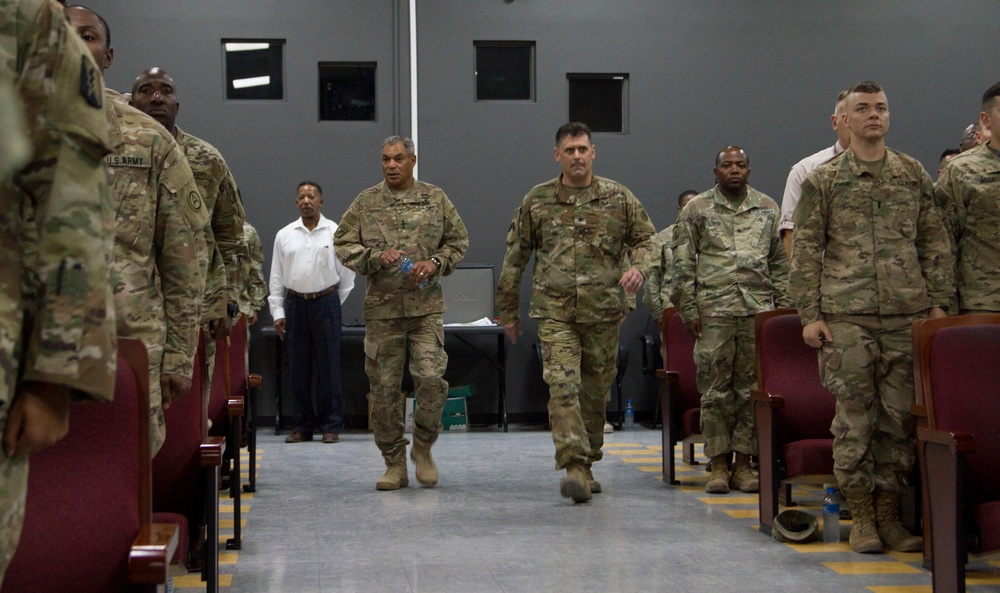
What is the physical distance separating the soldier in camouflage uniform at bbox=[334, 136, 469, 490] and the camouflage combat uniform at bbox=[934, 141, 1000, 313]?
8.70 ft

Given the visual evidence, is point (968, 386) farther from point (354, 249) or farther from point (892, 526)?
point (354, 249)

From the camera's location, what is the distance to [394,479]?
19.5ft

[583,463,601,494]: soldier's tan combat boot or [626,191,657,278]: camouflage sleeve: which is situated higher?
[626,191,657,278]: camouflage sleeve

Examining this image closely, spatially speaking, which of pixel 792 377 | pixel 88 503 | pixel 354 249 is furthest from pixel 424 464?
pixel 88 503

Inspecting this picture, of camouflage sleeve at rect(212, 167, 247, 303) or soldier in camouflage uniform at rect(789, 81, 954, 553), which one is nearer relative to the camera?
soldier in camouflage uniform at rect(789, 81, 954, 553)

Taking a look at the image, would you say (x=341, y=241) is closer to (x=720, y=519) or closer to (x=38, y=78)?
(x=720, y=519)

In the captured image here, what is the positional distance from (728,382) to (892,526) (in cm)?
157

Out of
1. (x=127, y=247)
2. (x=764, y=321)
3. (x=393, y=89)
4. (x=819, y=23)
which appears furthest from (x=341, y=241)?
(x=819, y=23)

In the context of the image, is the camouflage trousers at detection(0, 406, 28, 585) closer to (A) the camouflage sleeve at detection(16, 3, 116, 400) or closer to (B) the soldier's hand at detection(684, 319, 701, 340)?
(A) the camouflage sleeve at detection(16, 3, 116, 400)

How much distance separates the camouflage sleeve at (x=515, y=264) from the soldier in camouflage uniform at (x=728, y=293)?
33.0 inches

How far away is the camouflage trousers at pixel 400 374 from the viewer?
5.90 metres

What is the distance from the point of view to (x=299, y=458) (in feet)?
24.1

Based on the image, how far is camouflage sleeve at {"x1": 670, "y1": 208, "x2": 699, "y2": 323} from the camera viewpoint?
5.82 m

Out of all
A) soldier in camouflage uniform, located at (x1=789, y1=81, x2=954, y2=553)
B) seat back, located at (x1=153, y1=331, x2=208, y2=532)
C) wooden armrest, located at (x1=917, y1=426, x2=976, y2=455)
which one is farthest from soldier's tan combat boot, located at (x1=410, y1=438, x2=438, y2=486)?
wooden armrest, located at (x1=917, y1=426, x2=976, y2=455)
